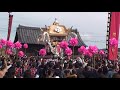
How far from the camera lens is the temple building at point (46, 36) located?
31.8ft

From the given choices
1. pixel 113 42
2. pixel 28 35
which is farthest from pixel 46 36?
pixel 113 42

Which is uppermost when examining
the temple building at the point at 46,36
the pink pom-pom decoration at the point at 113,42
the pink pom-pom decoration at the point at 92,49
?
the temple building at the point at 46,36

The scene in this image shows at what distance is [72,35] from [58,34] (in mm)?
1057

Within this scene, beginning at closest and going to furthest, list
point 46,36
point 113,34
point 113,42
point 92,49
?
1. point 113,42
2. point 113,34
3. point 92,49
4. point 46,36

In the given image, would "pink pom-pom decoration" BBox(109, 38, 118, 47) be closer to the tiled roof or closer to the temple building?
the temple building

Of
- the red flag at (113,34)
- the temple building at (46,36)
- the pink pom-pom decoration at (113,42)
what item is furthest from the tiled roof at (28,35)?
the pink pom-pom decoration at (113,42)

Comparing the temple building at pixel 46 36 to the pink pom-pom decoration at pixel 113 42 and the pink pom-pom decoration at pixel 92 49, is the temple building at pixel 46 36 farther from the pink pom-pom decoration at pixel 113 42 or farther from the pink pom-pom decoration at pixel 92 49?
the pink pom-pom decoration at pixel 113 42

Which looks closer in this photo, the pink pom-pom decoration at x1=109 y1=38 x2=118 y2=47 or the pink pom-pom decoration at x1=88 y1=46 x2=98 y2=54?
the pink pom-pom decoration at x1=109 y1=38 x2=118 y2=47

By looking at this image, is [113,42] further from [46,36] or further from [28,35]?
[28,35]

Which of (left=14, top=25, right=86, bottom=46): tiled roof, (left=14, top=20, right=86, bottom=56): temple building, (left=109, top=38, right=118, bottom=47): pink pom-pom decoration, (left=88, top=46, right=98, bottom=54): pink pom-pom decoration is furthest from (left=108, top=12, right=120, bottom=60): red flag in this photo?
(left=14, top=25, right=86, bottom=46): tiled roof

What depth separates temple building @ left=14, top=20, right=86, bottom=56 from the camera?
970cm

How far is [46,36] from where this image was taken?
1030cm
